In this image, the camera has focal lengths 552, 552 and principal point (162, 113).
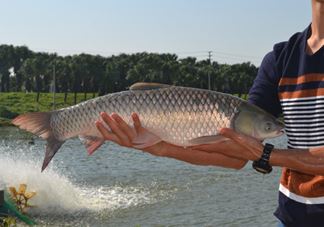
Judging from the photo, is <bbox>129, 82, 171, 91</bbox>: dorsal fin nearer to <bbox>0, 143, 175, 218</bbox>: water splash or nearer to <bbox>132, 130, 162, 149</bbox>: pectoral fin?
<bbox>132, 130, 162, 149</bbox>: pectoral fin

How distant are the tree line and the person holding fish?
102398 millimetres

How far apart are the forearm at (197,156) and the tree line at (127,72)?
102 metres

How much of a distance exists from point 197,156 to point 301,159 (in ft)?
2.37

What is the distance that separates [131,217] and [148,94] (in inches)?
685

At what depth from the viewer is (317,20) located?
3254 mm

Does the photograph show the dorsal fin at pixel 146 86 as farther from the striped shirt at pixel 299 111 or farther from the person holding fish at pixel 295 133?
the striped shirt at pixel 299 111

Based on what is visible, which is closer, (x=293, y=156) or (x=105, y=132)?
(x=293, y=156)

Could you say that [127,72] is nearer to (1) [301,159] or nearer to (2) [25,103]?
(2) [25,103]

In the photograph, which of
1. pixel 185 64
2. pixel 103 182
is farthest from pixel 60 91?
pixel 103 182

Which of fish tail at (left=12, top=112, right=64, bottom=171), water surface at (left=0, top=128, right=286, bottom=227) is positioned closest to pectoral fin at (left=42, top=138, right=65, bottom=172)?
fish tail at (left=12, top=112, right=64, bottom=171)

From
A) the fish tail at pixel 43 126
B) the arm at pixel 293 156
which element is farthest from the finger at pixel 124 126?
the arm at pixel 293 156

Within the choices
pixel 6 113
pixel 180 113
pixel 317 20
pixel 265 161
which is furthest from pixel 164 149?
pixel 6 113

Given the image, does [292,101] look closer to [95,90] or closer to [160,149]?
[160,149]

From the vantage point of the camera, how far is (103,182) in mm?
29844
